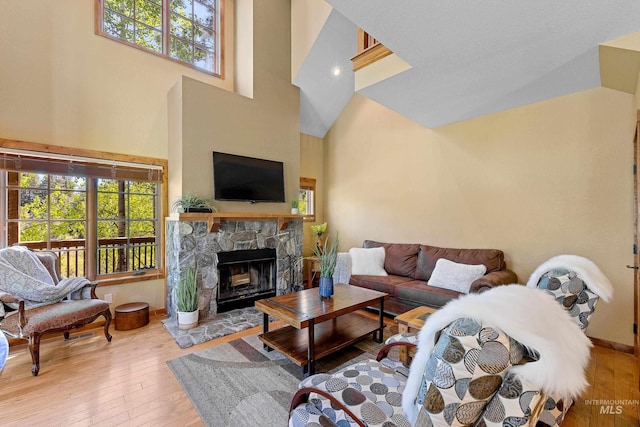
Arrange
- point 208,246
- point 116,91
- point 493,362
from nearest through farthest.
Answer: point 493,362 < point 116,91 < point 208,246

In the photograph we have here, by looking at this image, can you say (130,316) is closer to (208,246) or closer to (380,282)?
(208,246)

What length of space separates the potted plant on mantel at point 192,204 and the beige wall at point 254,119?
0.12 m

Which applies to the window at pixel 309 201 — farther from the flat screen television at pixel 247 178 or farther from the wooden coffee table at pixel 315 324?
the wooden coffee table at pixel 315 324

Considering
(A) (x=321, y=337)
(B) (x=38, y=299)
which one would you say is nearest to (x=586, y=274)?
(A) (x=321, y=337)

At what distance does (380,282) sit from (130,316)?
3.10 metres

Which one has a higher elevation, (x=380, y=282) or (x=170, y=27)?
(x=170, y=27)

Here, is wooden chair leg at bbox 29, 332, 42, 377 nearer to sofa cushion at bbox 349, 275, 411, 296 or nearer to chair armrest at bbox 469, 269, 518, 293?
sofa cushion at bbox 349, 275, 411, 296

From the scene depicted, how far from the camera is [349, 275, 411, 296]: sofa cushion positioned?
145 inches

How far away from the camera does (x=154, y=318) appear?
372 cm

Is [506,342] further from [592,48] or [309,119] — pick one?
[309,119]

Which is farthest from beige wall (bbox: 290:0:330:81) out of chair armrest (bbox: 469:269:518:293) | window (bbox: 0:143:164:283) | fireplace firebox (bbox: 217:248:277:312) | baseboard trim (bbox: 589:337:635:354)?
baseboard trim (bbox: 589:337:635:354)

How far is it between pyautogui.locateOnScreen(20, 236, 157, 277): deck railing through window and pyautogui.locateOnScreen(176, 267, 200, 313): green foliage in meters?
0.84

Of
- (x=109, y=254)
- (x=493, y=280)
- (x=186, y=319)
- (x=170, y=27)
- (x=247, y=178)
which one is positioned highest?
(x=170, y=27)

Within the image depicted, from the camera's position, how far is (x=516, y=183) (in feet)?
11.5
